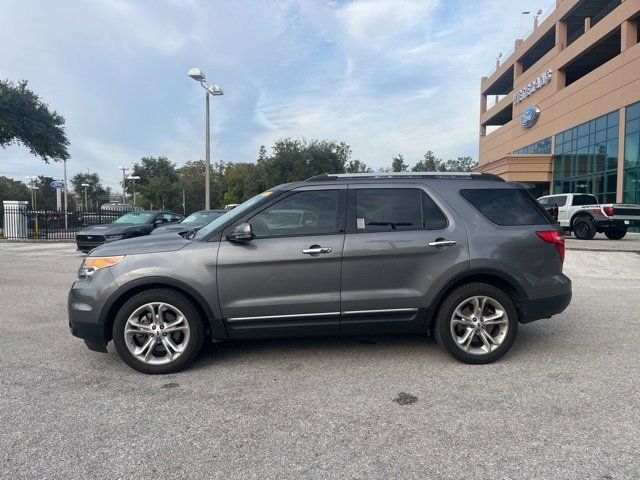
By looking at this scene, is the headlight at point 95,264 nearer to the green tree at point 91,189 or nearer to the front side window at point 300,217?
the front side window at point 300,217

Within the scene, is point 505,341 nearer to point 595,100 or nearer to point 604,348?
point 604,348

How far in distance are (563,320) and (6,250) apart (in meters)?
18.1

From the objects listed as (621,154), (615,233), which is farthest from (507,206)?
(621,154)

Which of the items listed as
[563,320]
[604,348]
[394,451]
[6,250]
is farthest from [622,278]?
[6,250]

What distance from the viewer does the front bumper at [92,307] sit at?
4.04 meters

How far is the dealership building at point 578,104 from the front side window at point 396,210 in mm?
24693

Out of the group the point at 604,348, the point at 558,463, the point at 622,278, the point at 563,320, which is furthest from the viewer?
the point at 622,278

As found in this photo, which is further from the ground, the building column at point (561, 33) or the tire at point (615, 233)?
the building column at point (561, 33)

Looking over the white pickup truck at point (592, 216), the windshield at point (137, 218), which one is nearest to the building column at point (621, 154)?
the white pickup truck at point (592, 216)

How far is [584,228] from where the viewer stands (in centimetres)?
1819

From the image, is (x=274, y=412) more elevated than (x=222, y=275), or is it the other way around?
(x=222, y=275)

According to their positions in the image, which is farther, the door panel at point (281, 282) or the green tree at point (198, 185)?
the green tree at point (198, 185)

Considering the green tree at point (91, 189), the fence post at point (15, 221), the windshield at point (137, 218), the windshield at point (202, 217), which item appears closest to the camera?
the windshield at point (202, 217)

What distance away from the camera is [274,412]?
3383 mm
